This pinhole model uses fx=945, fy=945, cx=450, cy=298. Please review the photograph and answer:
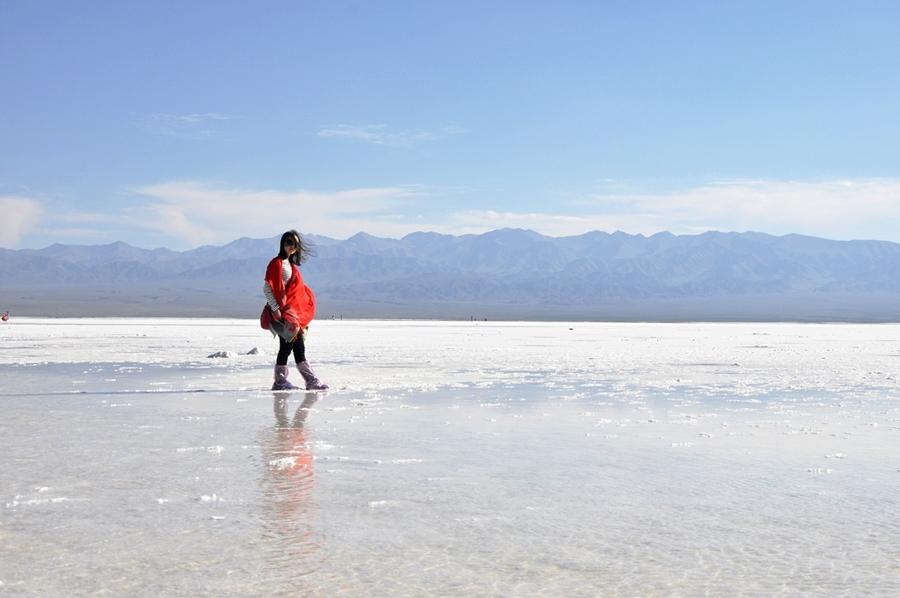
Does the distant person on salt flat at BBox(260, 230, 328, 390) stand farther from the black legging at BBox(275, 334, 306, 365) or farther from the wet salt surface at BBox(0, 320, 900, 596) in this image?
the wet salt surface at BBox(0, 320, 900, 596)

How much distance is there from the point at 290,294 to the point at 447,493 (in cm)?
739

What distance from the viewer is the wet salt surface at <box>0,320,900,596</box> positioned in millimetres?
4180

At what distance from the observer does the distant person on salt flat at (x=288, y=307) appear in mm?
12680

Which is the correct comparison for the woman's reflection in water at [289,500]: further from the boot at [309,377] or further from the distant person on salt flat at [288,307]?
the distant person on salt flat at [288,307]

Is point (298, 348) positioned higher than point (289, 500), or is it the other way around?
point (298, 348)

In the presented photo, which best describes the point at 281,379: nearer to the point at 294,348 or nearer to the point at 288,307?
the point at 294,348

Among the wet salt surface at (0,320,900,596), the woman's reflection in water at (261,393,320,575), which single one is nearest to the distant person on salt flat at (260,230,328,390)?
the wet salt surface at (0,320,900,596)

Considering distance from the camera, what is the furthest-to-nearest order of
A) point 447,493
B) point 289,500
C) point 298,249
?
point 298,249, point 447,493, point 289,500

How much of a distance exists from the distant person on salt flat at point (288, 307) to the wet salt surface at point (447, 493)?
1.99ft

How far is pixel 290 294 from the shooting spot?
1292cm

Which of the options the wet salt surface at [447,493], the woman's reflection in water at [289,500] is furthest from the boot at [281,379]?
the woman's reflection in water at [289,500]

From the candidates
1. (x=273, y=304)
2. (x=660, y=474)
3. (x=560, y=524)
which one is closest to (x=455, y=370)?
(x=273, y=304)

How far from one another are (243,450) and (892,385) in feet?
35.0

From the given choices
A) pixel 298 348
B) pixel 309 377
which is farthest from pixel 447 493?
pixel 298 348
